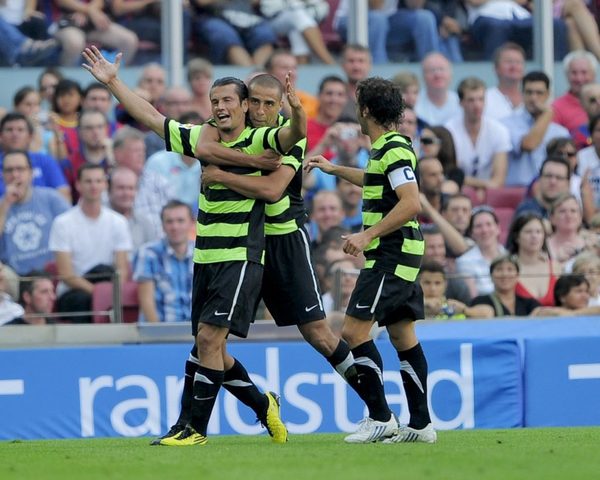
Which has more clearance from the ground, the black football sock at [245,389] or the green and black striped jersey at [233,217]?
the green and black striped jersey at [233,217]

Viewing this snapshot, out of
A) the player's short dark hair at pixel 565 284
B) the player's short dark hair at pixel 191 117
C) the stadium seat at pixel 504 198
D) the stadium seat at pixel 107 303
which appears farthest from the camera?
the stadium seat at pixel 504 198

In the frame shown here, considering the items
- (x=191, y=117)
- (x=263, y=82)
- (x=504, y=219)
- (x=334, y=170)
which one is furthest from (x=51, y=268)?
(x=263, y=82)

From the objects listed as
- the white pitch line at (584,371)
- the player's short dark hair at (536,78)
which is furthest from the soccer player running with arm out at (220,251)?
the player's short dark hair at (536,78)

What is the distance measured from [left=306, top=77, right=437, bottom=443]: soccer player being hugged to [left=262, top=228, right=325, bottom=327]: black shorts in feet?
1.17

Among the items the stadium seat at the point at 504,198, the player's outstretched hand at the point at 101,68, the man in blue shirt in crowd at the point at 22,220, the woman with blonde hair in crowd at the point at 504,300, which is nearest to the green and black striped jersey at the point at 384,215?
the player's outstretched hand at the point at 101,68

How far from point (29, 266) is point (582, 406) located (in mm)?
5187

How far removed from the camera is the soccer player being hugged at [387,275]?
846 centimetres

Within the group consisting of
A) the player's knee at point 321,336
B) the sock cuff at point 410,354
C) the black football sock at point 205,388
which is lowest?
the black football sock at point 205,388

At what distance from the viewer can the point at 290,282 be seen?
29.3ft

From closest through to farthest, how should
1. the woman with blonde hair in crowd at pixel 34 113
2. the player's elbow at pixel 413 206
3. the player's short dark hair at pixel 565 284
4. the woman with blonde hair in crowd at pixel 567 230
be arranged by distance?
the player's elbow at pixel 413 206 < the player's short dark hair at pixel 565 284 < the woman with blonde hair in crowd at pixel 567 230 < the woman with blonde hair in crowd at pixel 34 113

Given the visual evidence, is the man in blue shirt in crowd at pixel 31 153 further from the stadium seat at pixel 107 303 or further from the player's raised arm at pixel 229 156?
the player's raised arm at pixel 229 156

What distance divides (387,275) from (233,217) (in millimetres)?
951

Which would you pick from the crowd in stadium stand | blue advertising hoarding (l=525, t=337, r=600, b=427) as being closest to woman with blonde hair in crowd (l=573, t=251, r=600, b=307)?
the crowd in stadium stand

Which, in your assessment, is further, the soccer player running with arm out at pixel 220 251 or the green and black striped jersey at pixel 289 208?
the green and black striped jersey at pixel 289 208
